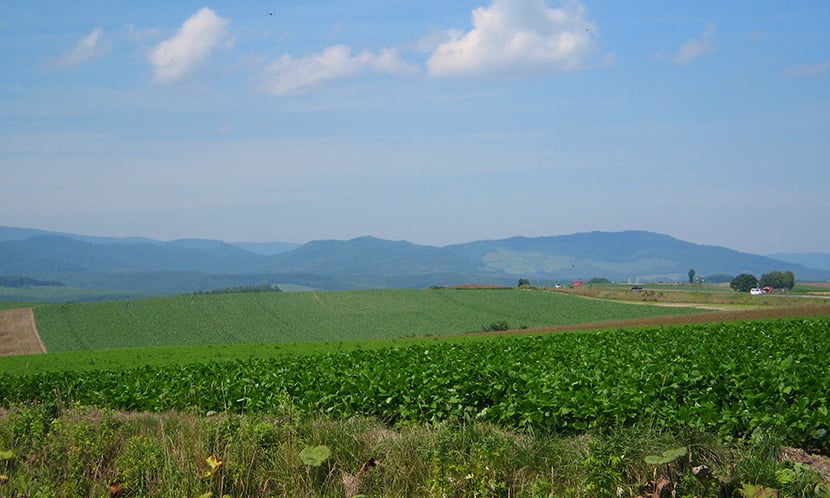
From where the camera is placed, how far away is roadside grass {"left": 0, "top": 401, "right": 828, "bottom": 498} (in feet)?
26.4

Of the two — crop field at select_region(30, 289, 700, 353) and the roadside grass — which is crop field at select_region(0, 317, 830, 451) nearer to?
the roadside grass

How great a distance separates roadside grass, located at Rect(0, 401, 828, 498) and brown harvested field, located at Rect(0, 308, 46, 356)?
4812 cm

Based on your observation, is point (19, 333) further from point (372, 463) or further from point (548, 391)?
point (372, 463)

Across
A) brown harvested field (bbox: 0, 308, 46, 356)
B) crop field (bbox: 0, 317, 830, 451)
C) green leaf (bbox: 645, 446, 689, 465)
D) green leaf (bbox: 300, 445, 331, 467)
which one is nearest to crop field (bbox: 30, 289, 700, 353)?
brown harvested field (bbox: 0, 308, 46, 356)

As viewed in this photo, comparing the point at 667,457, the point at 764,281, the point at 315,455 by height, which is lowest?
the point at 315,455

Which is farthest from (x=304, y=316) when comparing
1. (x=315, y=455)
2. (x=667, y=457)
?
(x=667, y=457)

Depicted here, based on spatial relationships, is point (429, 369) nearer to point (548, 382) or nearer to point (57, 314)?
point (548, 382)

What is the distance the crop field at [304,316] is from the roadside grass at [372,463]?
49.2 metres

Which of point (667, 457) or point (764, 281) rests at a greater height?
point (764, 281)

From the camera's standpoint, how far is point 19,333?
61.9m

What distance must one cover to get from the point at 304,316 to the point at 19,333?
24.8 meters

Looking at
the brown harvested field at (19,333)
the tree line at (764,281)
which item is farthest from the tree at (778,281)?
the brown harvested field at (19,333)

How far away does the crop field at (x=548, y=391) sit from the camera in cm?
1078

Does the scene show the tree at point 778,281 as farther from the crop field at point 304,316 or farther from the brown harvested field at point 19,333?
the brown harvested field at point 19,333
